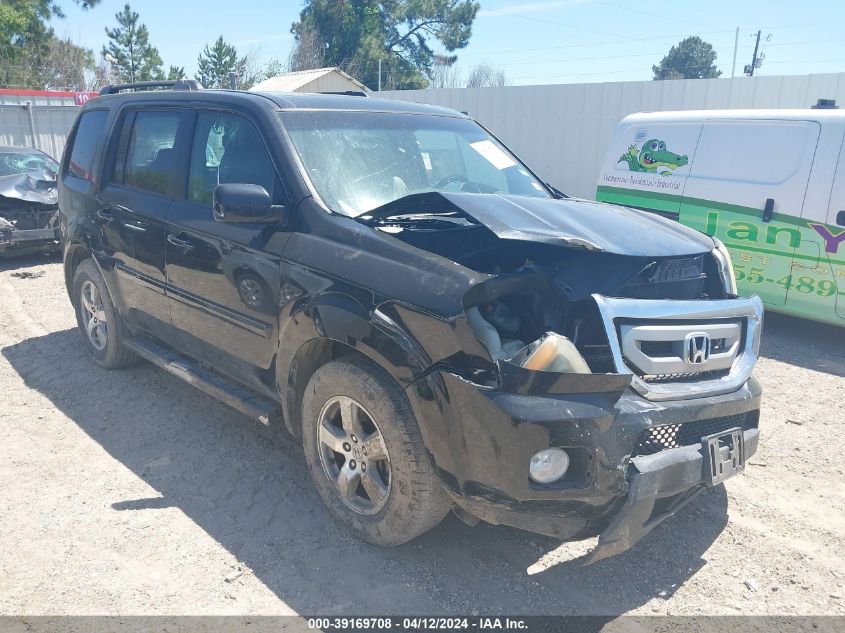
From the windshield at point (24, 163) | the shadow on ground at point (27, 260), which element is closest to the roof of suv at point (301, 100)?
the shadow on ground at point (27, 260)

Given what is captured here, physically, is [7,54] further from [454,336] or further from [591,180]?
[454,336]

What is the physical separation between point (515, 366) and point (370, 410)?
2.53ft

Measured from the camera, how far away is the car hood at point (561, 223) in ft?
9.36

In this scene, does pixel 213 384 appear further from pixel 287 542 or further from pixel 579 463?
pixel 579 463

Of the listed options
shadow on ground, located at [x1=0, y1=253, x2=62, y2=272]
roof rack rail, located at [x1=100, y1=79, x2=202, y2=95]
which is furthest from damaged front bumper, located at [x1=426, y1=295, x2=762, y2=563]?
shadow on ground, located at [x1=0, y1=253, x2=62, y2=272]

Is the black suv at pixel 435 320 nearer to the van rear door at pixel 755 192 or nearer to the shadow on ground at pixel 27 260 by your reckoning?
the van rear door at pixel 755 192

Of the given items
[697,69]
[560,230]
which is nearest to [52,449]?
[560,230]

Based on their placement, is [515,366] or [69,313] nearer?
[515,366]

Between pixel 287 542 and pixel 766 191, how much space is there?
18.5ft

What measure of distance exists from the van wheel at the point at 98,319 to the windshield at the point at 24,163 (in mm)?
5590

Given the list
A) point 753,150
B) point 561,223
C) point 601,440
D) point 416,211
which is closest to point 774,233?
point 753,150

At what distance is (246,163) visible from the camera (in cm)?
375

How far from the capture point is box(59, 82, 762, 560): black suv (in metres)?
2.57

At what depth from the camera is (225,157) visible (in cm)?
389
